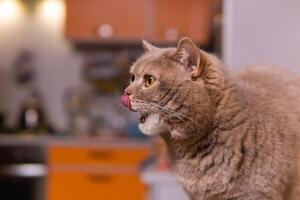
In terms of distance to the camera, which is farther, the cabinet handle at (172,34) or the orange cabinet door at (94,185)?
the cabinet handle at (172,34)

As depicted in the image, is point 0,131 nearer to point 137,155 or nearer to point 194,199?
point 137,155

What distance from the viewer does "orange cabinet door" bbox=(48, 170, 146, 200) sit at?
357 cm

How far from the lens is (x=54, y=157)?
11.6 ft

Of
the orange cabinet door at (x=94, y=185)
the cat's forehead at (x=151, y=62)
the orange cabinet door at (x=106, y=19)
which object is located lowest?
the orange cabinet door at (x=94, y=185)

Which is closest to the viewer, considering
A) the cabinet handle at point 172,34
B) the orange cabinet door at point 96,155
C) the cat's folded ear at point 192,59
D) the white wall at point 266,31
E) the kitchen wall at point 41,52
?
the cat's folded ear at point 192,59

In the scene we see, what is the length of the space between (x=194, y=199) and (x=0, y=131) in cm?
297

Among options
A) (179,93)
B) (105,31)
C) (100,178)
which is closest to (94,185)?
(100,178)

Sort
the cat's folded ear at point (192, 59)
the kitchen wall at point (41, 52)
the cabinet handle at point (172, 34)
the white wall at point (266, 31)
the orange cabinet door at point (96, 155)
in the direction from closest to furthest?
1. the cat's folded ear at point (192, 59)
2. the white wall at point (266, 31)
3. the orange cabinet door at point (96, 155)
4. the cabinet handle at point (172, 34)
5. the kitchen wall at point (41, 52)

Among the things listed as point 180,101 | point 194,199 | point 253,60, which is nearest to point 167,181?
point 253,60

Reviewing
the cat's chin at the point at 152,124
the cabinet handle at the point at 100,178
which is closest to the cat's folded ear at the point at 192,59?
the cat's chin at the point at 152,124

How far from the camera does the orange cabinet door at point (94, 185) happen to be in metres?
3.57

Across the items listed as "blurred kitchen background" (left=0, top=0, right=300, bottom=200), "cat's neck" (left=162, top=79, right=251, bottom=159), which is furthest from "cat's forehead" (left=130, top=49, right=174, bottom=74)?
"blurred kitchen background" (left=0, top=0, right=300, bottom=200)

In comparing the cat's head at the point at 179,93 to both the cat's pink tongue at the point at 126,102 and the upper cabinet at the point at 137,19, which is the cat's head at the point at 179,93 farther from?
the upper cabinet at the point at 137,19

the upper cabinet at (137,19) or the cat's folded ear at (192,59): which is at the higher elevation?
the cat's folded ear at (192,59)
